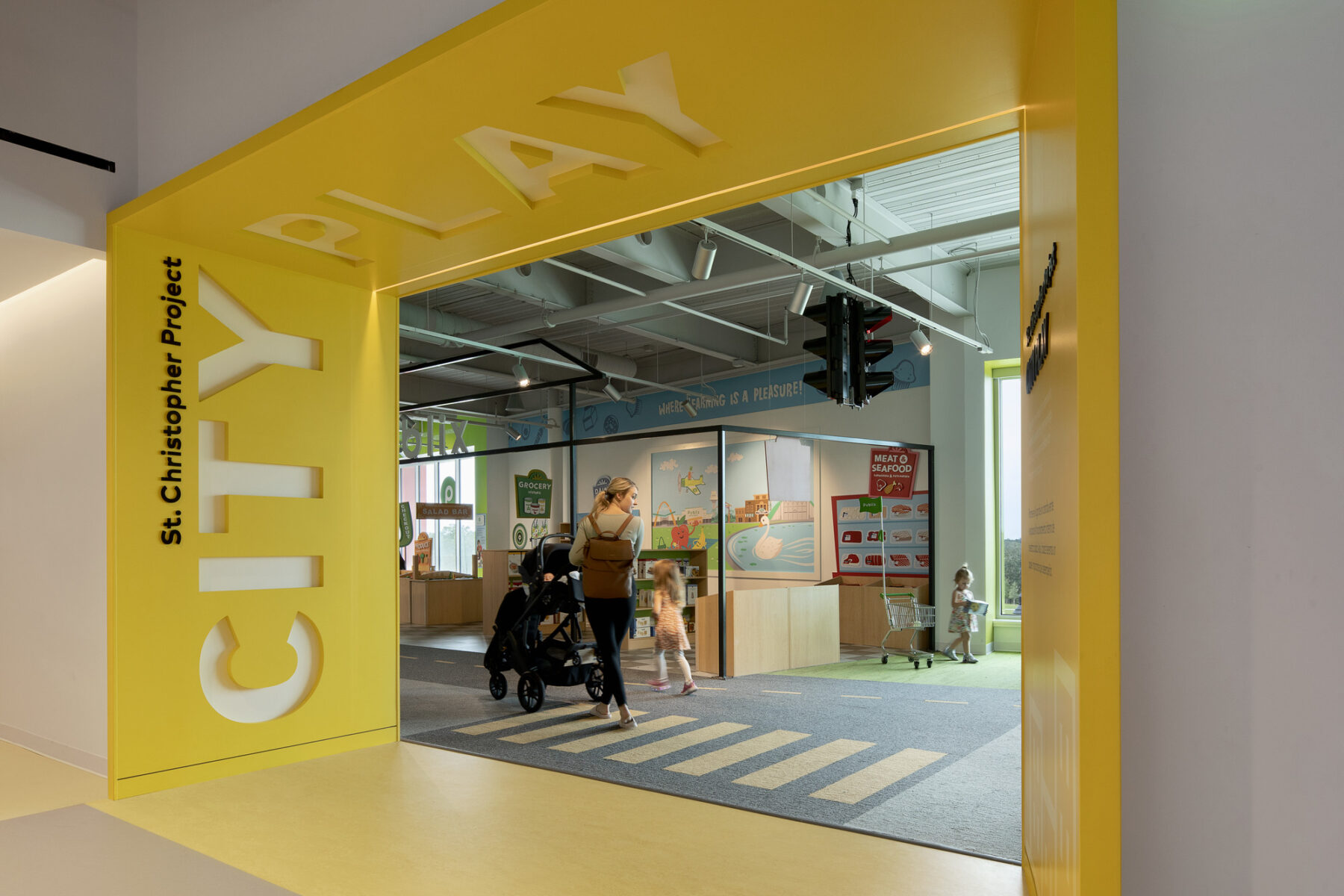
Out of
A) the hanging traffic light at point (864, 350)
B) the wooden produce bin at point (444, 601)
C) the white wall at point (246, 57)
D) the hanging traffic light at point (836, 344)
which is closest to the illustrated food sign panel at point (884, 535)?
the hanging traffic light at point (864, 350)

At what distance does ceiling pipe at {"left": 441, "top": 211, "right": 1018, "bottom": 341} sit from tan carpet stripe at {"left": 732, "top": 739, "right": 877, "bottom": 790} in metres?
4.04

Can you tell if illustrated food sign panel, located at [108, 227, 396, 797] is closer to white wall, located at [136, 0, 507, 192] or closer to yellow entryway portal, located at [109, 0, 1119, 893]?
yellow entryway portal, located at [109, 0, 1119, 893]

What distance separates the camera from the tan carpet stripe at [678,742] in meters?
5.07

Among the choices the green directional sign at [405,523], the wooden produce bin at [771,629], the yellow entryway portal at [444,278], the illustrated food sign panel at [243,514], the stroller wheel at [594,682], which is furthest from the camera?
the green directional sign at [405,523]

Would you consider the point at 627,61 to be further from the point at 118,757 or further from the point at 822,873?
the point at 118,757

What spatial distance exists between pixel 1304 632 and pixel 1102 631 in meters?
0.35

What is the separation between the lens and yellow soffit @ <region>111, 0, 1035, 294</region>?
2.73m

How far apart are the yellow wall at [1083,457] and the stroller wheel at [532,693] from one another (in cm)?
471

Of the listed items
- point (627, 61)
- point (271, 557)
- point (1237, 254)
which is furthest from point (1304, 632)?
point (271, 557)

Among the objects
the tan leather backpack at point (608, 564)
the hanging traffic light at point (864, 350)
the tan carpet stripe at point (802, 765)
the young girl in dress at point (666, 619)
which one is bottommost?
the tan carpet stripe at point (802, 765)

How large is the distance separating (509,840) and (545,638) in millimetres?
3010

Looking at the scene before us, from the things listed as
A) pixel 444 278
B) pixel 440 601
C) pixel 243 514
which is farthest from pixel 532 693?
pixel 440 601

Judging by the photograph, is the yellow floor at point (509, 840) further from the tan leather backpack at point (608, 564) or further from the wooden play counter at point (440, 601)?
the wooden play counter at point (440, 601)

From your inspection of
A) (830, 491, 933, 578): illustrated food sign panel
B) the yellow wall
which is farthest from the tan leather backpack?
(830, 491, 933, 578): illustrated food sign panel
